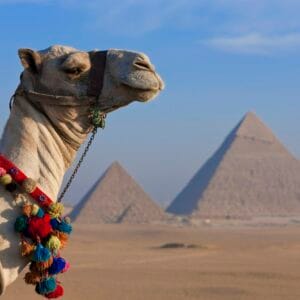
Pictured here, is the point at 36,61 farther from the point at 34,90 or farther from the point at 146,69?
the point at 146,69

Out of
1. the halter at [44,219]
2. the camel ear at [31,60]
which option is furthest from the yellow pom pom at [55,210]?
the camel ear at [31,60]

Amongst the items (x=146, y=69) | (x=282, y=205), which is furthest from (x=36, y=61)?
(x=282, y=205)

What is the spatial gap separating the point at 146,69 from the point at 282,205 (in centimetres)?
11677

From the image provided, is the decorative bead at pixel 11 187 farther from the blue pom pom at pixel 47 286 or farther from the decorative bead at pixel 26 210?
the blue pom pom at pixel 47 286

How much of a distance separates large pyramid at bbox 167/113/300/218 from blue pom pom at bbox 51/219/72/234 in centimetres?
10566

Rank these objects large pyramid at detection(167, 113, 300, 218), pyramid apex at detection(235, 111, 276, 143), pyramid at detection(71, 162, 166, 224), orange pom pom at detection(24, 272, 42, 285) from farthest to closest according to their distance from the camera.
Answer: pyramid apex at detection(235, 111, 276, 143) → large pyramid at detection(167, 113, 300, 218) → pyramid at detection(71, 162, 166, 224) → orange pom pom at detection(24, 272, 42, 285)

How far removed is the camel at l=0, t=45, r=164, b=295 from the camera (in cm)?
361

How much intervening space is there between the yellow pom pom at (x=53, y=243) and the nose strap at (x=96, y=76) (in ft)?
1.88

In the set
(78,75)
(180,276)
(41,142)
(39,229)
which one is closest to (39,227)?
(39,229)

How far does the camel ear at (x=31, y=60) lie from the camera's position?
368cm

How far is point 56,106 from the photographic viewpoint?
370cm

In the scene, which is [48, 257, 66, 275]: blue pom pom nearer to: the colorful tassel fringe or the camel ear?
the colorful tassel fringe

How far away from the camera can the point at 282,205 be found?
391ft

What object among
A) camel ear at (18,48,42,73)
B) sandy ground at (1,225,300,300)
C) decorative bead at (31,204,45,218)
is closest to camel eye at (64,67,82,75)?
camel ear at (18,48,42,73)
